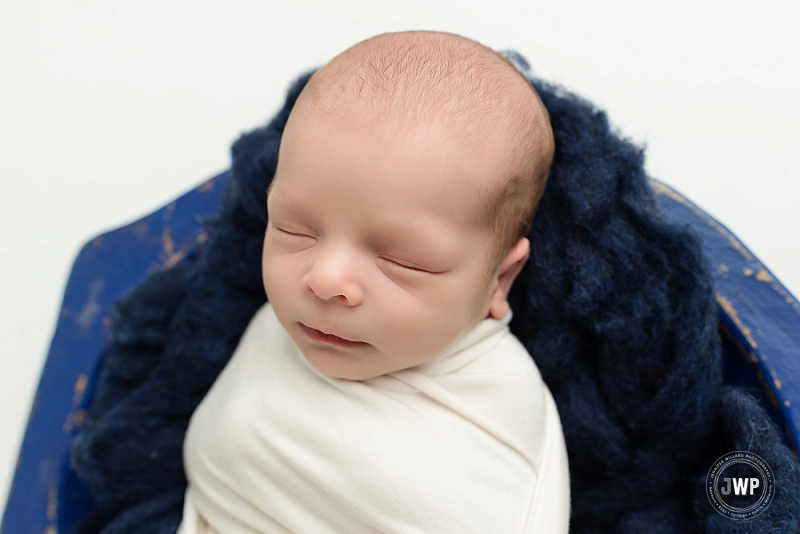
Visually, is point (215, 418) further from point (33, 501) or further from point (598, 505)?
point (598, 505)

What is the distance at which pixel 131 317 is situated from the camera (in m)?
1.02

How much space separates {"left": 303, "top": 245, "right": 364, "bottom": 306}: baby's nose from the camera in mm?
682

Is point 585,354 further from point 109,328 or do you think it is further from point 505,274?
point 109,328

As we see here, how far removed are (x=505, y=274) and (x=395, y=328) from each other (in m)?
0.21

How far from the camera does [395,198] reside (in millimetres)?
683

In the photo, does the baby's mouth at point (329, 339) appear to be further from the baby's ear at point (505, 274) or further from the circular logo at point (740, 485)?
the circular logo at point (740, 485)

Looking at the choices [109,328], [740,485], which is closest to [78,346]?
[109,328]

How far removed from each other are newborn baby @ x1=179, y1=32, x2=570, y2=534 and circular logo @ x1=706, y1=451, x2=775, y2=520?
0.62 feet

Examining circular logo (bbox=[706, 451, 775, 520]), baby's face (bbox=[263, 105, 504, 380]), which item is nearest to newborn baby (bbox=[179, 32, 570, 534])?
baby's face (bbox=[263, 105, 504, 380])

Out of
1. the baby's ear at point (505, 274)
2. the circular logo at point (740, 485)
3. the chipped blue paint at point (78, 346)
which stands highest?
the baby's ear at point (505, 274)

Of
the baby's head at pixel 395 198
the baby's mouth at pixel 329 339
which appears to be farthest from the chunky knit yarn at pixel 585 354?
the baby's mouth at pixel 329 339

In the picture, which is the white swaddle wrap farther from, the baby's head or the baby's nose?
the baby's nose

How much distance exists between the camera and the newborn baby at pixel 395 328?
696 millimetres

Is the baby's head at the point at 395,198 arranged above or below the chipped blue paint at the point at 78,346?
above
